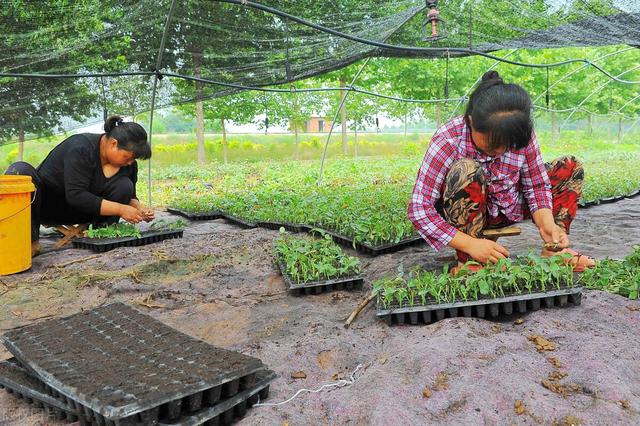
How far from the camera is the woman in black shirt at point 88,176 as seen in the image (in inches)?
171

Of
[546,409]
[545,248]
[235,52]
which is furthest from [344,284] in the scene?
[235,52]

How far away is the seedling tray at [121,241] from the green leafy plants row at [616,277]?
3.65 meters

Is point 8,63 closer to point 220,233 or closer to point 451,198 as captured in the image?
point 220,233

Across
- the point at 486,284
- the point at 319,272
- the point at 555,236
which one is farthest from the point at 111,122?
the point at 555,236

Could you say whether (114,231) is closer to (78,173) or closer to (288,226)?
(78,173)

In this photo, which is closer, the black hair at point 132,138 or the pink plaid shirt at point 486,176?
the pink plaid shirt at point 486,176

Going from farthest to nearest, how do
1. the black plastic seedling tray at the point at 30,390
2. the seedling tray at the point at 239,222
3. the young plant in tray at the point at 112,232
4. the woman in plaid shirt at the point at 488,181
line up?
the seedling tray at the point at 239,222
the young plant in tray at the point at 112,232
the woman in plaid shirt at the point at 488,181
the black plastic seedling tray at the point at 30,390

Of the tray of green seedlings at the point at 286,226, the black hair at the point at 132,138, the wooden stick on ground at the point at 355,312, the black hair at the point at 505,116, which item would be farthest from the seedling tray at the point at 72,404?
the tray of green seedlings at the point at 286,226

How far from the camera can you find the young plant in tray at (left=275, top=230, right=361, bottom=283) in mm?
3238

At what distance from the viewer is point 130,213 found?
4594mm

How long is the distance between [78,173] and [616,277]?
4.07 metres

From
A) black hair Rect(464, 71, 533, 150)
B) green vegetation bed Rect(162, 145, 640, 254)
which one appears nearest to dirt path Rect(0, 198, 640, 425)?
green vegetation bed Rect(162, 145, 640, 254)

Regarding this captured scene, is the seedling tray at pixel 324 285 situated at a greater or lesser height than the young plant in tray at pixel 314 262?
lesser

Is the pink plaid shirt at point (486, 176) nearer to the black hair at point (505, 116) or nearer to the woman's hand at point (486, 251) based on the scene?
the woman's hand at point (486, 251)
